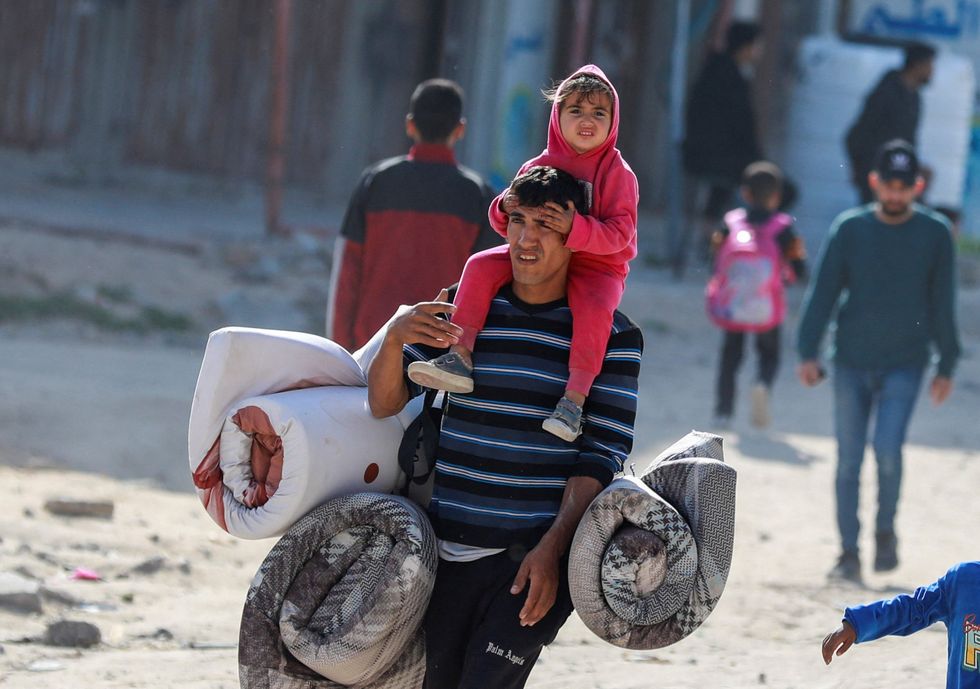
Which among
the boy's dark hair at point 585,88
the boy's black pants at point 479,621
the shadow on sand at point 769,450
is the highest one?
the boy's dark hair at point 585,88

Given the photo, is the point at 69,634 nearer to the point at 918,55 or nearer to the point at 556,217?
the point at 556,217

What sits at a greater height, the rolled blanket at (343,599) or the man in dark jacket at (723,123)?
the man in dark jacket at (723,123)

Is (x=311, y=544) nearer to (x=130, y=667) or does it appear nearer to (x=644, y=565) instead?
(x=644, y=565)

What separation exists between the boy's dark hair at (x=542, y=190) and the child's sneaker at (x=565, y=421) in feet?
1.39

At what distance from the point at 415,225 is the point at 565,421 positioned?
2159 mm

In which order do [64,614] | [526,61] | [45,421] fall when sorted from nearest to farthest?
[64,614]
[45,421]
[526,61]

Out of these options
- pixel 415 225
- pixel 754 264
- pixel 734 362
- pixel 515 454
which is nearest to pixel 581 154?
pixel 515 454

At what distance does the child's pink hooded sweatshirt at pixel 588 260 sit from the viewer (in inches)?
132

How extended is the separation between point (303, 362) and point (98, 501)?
3.36m

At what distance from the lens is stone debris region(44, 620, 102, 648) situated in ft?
16.0

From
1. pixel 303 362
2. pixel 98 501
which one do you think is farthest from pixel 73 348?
pixel 303 362

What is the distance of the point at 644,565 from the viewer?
10.8 feet

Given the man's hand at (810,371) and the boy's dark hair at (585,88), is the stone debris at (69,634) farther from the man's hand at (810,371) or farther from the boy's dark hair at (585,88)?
the man's hand at (810,371)

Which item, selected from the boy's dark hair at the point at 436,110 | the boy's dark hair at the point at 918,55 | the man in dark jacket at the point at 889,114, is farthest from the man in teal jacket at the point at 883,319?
the man in dark jacket at the point at 889,114
